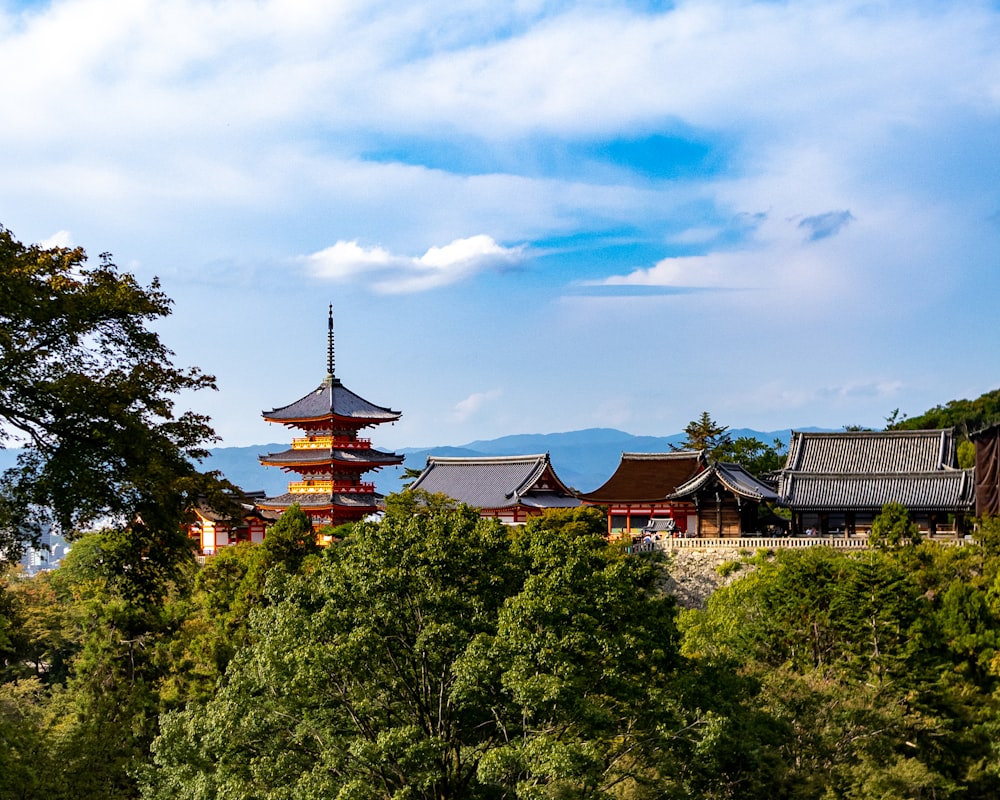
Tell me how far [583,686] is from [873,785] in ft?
23.3

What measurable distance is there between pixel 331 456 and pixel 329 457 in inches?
3.8

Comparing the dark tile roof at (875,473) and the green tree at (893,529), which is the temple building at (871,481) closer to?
the dark tile roof at (875,473)

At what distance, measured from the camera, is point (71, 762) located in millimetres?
26047

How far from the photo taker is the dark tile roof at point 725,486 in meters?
40.7

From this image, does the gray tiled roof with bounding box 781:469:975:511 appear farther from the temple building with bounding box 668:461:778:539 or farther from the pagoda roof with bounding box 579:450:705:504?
the pagoda roof with bounding box 579:450:705:504

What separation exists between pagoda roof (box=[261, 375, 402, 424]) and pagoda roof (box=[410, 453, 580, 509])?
11.1 feet

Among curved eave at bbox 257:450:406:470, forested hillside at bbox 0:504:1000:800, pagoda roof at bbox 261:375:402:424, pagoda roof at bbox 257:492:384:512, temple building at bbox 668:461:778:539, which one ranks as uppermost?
pagoda roof at bbox 261:375:402:424

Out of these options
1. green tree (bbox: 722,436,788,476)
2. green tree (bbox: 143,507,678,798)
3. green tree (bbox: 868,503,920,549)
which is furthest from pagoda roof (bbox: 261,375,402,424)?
green tree (bbox: 143,507,678,798)

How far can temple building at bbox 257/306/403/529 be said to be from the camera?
53.4m

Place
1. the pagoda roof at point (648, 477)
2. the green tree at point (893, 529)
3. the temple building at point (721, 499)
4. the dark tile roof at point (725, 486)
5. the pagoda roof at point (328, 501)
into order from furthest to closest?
the pagoda roof at point (328, 501), the pagoda roof at point (648, 477), the temple building at point (721, 499), the dark tile roof at point (725, 486), the green tree at point (893, 529)

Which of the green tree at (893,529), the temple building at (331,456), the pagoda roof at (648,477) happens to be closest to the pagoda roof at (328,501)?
the temple building at (331,456)

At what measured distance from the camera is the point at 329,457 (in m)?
54.0

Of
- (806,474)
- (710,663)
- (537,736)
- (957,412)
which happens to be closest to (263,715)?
(537,736)

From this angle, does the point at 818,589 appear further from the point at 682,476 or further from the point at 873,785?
the point at 682,476
